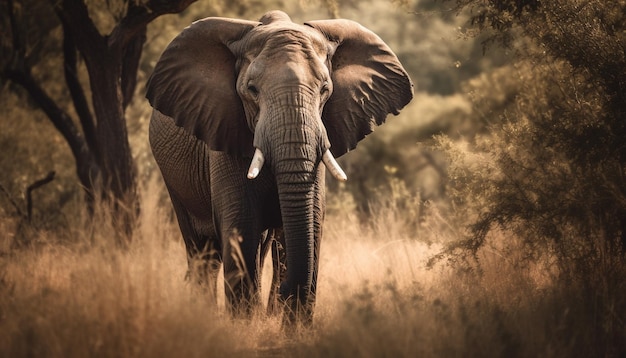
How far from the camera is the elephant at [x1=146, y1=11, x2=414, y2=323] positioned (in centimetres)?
779

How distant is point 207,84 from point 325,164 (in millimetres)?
1392

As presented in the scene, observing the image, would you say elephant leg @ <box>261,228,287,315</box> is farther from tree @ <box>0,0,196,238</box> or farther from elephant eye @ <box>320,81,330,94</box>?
tree @ <box>0,0,196,238</box>

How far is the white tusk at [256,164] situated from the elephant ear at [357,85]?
3.18 feet

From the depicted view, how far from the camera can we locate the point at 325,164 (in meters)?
7.97

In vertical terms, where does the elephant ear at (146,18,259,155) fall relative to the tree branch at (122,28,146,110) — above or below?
below

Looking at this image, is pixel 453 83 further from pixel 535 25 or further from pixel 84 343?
pixel 84 343

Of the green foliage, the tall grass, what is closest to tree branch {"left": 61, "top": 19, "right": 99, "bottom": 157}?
the tall grass

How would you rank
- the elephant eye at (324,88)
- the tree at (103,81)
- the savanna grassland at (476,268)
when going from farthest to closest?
the tree at (103,81) → the elephant eye at (324,88) → the savanna grassland at (476,268)

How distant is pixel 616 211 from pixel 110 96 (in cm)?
731

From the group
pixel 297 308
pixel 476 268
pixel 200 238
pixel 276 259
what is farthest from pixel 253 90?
pixel 476 268

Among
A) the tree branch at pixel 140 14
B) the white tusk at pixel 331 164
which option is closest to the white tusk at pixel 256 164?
the white tusk at pixel 331 164

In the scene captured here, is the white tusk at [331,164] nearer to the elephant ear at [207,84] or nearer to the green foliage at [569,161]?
the elephant ear at [207,84]

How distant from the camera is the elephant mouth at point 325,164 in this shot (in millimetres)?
7641

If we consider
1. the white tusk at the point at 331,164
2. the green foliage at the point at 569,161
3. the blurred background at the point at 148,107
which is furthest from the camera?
the blurred background at the point at 148,107
